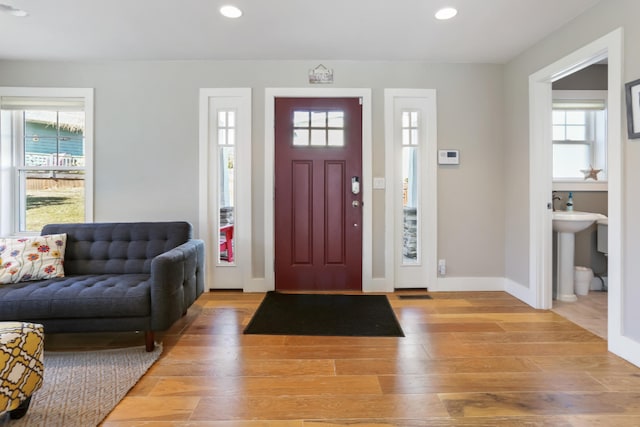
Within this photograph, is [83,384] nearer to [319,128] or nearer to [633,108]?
[319,128]

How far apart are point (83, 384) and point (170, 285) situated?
2.17 feet

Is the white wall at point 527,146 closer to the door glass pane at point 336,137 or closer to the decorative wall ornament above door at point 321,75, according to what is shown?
the door glass pane at point 336,137

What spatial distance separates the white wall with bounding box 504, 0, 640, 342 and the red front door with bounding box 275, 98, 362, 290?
154 cm

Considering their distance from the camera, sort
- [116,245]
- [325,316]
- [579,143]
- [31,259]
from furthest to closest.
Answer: [579,143]
[325,316]
[116,245]
[31,259]

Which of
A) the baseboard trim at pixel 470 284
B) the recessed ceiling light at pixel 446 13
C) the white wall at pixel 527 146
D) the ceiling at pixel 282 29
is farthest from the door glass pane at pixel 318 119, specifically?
the baseboard trim at pixel 470 284

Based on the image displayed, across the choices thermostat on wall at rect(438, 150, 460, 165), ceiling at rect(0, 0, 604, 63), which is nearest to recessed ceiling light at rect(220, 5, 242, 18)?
ceiling at rect(0, 0, 604, 63)

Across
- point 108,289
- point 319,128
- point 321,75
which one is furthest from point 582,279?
point 108,289

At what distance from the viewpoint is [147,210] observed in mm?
3473

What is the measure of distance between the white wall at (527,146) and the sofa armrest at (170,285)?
2.91 metres

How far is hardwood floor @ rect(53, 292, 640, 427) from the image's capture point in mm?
1561

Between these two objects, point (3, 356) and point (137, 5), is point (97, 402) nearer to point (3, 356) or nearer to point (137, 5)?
point (3, 356)

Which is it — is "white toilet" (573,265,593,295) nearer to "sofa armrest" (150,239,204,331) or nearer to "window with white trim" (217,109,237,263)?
"window with white trim" (217,109,237,263)

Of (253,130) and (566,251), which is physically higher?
(253,130)

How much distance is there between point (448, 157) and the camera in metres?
3.49
